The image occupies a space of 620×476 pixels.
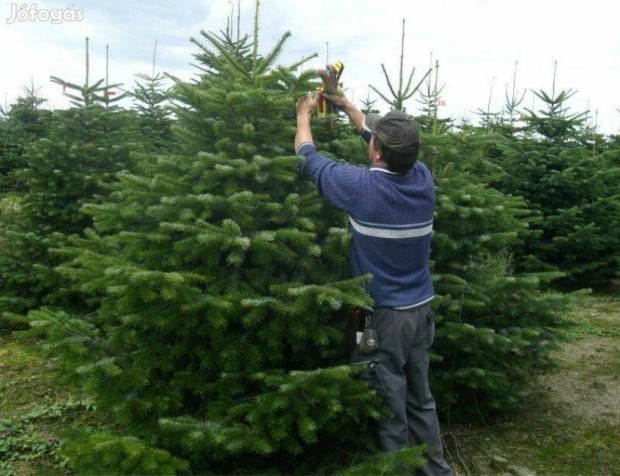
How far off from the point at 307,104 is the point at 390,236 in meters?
1.04

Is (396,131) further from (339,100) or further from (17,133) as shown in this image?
(17,133)

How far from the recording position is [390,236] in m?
3.31

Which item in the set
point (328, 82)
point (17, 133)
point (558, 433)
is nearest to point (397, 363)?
point (328, 82)

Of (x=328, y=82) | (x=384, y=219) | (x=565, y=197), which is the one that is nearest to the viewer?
(x=384, y=219)

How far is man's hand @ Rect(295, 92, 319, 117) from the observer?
143 inches

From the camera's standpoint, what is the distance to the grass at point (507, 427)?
4.08m

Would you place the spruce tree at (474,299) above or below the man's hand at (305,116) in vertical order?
below

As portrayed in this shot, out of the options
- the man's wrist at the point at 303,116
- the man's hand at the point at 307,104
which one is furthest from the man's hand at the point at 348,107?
the man's wrist at the point at 303,116

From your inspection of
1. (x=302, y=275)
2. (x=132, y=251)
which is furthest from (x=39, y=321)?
(x=302, y=275)

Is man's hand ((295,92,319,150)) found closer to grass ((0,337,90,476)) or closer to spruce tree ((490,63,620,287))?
grass ((0,337,90,476))

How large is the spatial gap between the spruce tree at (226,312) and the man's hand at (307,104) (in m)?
A: 0.06

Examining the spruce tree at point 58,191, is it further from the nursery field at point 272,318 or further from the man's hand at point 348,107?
the man's hand at point 348,107

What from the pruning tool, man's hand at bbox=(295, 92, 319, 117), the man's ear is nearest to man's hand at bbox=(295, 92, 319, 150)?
man's hand at bbox=(295, 92, 319, 117)

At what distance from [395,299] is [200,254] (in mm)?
1166
